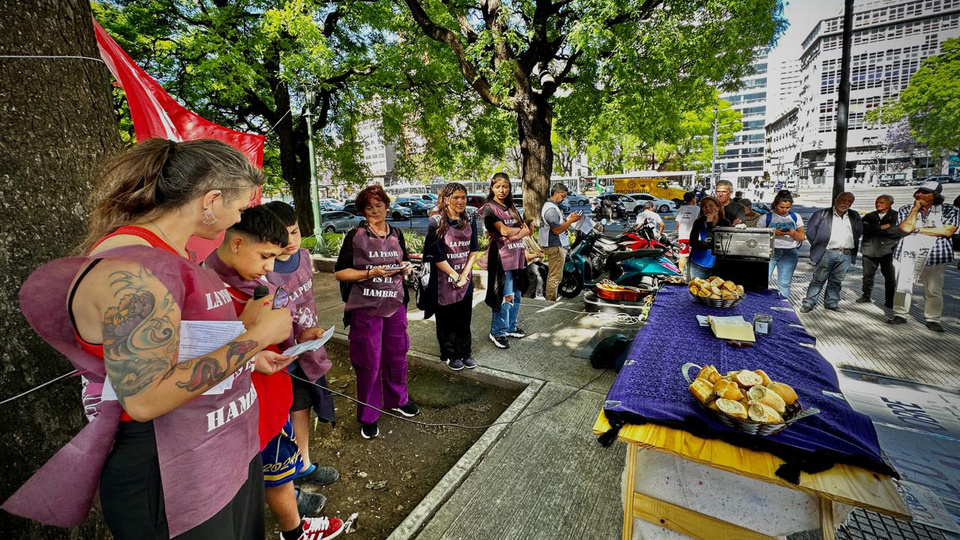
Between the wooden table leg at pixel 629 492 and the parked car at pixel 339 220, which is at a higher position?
the parked car at pixel 339 220

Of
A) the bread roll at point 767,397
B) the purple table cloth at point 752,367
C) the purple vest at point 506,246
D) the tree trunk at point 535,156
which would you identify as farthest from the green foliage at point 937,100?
the bread roll at point 767,397

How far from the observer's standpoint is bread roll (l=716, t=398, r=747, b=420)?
1722mm

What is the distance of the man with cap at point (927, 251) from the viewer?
5.13m

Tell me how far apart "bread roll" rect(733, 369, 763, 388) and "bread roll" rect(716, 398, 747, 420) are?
0.22 meters

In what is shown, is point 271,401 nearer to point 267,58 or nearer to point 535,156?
point 535,156

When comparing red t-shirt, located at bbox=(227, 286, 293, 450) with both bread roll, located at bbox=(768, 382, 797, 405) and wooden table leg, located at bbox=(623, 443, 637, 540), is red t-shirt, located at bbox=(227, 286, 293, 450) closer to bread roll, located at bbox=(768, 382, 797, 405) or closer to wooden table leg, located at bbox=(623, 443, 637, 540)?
wooden table leg, located at bbox=(623, 443, 637, 540)

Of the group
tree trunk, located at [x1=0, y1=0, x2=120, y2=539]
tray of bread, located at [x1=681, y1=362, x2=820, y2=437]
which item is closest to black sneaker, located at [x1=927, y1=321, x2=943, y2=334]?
tray of bread, located at [x1=681, y1=362, x2=820, y2=437]

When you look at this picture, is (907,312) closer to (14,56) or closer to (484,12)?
(14,56)

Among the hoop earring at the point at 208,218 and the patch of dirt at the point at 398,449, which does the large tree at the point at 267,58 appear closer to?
the patch of dirt at the point at 398,449

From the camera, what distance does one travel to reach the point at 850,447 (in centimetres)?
162

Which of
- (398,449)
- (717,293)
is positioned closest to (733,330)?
(717,293)

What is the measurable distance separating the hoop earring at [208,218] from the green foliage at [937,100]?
42.7 m

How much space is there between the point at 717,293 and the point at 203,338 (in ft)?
11.9

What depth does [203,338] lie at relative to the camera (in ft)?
3.90
